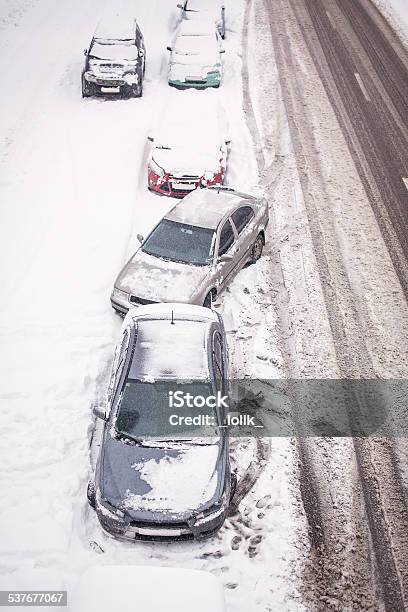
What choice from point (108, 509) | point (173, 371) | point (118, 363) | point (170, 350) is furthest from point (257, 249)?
point (108, 509)

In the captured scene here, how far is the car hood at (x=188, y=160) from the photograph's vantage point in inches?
543

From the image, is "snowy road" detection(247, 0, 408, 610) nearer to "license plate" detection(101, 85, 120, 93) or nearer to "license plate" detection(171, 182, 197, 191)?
"license plate" detection(171, 182, 197, 191)

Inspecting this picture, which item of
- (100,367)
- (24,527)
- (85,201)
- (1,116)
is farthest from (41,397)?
(1,116)

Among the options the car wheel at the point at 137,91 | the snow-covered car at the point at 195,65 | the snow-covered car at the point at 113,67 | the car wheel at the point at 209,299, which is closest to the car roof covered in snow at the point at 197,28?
the snow-covered car at the point at 195,65

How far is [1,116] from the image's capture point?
17.3 meters

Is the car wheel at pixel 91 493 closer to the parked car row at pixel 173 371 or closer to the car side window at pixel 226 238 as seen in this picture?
the parked car row at pixel 173 371

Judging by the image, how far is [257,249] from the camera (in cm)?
1223

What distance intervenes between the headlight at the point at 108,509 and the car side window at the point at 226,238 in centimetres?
501

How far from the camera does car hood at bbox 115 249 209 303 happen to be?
10039mm

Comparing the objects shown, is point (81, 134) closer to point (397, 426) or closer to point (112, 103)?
point (112, 103)

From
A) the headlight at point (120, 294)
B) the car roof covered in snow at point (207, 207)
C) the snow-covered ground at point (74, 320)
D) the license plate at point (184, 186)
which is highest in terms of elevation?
the car roof covered in snow at point (207, 207)

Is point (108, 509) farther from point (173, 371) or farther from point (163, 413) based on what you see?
point (173, 371)

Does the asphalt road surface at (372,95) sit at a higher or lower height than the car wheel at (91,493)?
higher

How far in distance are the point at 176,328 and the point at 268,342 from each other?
2.32 meters
